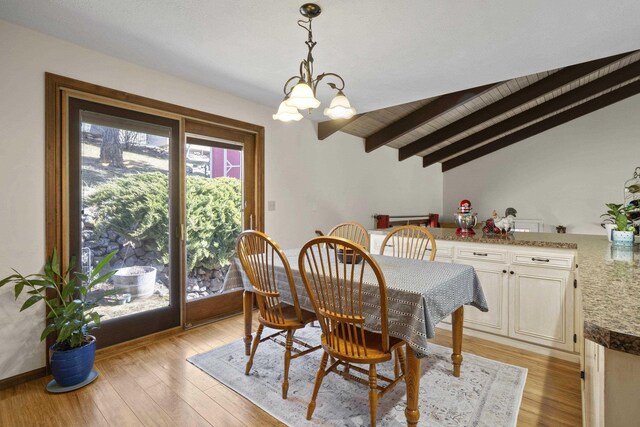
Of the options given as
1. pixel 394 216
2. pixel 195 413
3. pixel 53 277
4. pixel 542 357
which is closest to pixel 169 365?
pixel 195 413

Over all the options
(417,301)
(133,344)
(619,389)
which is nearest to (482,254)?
(417,301)

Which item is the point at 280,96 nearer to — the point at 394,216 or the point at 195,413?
the point at 195,413

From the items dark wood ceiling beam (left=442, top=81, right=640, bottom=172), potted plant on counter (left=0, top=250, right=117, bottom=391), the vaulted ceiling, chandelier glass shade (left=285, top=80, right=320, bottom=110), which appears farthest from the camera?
dark wood ceiling beam (left=442, top=81, right=640, bottom=172)

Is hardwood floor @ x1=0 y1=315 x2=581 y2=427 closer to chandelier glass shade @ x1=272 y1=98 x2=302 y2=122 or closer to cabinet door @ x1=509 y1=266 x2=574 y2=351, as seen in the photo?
cabinet door @ x1=509 y1=266 x2=574 y2=351

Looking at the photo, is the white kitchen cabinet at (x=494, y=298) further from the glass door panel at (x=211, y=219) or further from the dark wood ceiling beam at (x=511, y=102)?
the dark wood ceiling beam at (x=511, y=102)

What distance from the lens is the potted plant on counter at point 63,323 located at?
6.68 ft

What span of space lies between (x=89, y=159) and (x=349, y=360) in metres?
2.45

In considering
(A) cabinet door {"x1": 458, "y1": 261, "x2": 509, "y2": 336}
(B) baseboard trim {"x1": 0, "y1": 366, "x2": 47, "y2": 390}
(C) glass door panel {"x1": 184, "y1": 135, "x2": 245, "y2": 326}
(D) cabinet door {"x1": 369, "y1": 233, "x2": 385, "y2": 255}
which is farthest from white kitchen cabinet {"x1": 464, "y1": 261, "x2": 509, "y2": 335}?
(B) baseboard trim {"x1": 0, "y1": 366, "x2": 47, "y2": 390}

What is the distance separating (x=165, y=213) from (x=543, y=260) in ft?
10.6

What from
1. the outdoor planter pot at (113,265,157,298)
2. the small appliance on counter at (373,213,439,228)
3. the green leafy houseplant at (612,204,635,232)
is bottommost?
the outdoor planter pot at (113,265,157,298)

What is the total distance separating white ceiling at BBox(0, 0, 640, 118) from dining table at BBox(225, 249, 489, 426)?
1585 millimetres

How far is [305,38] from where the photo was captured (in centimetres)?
227

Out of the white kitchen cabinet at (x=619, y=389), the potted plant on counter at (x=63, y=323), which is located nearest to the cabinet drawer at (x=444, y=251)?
the white kitchen cabinet at (x=619, y=389)

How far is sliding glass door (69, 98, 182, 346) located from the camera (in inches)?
97.7
